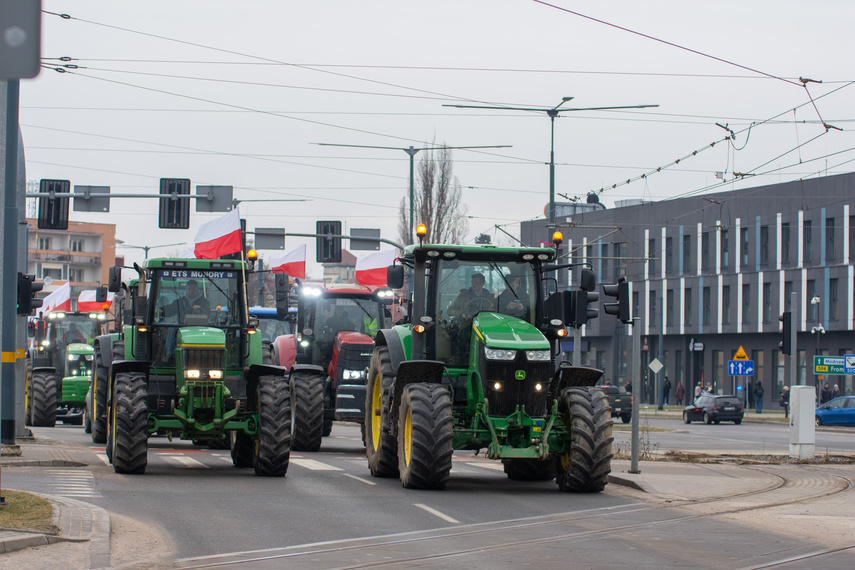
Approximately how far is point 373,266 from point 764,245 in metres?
37.3

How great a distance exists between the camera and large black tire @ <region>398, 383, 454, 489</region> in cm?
1492

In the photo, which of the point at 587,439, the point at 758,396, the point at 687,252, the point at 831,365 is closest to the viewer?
the point at 587,439

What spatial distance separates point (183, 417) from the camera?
17.2 meters

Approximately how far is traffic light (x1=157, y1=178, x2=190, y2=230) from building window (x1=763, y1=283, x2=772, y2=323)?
43.7 meters

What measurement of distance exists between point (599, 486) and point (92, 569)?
25.3ft

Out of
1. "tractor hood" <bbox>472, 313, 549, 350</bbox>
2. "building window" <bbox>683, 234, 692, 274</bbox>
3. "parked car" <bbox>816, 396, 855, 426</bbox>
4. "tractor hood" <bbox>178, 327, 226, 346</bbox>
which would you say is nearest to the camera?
"tractor hood" <bbox>472, 313, 549, 350</bbox>

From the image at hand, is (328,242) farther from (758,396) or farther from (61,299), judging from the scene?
(758,396)

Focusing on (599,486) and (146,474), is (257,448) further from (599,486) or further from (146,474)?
(599,486)

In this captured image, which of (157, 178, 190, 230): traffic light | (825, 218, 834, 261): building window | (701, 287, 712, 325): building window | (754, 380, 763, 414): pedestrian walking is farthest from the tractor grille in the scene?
(701, 287, 712, 325): building window

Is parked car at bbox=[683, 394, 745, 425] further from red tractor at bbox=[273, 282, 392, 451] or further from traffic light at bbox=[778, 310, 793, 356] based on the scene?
red tractor at bbox=[273, 282, 392, 451]

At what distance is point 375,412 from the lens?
17.9 metres

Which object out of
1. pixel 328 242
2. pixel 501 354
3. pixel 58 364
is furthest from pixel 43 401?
pixel 501 354

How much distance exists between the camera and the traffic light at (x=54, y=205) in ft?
98.4

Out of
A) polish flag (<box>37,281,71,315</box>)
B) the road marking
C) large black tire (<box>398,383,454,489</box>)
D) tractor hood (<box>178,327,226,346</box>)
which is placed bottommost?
the road marking
